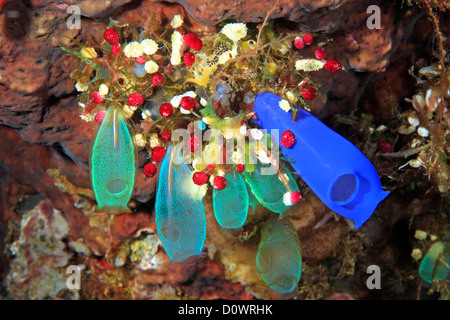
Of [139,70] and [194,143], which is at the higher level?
[139,70]

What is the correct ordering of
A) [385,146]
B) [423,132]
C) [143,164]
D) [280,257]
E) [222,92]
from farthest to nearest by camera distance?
[385,146]
[423,132]
[143,164]
[280,257]
[222,92]

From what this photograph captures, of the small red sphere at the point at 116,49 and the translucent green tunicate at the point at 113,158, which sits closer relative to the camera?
the small red sphere at the point at 116,49

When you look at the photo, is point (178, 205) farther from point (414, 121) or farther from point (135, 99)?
point (414, 121)

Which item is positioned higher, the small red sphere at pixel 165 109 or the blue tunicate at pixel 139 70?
the blue tunicate at pixel 139 70

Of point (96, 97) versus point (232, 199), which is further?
point (232, 199)

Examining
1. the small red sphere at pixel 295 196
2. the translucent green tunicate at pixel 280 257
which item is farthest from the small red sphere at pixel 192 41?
the translucent green tunicate at pixel 280 257

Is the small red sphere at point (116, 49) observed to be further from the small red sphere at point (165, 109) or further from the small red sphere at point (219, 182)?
the small red sphere at point (219, 182)

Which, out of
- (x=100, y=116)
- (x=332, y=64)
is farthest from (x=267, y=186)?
(x=100, y=116)

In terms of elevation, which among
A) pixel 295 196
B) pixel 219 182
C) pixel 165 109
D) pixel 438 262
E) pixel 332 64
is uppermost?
pixel 332 64
